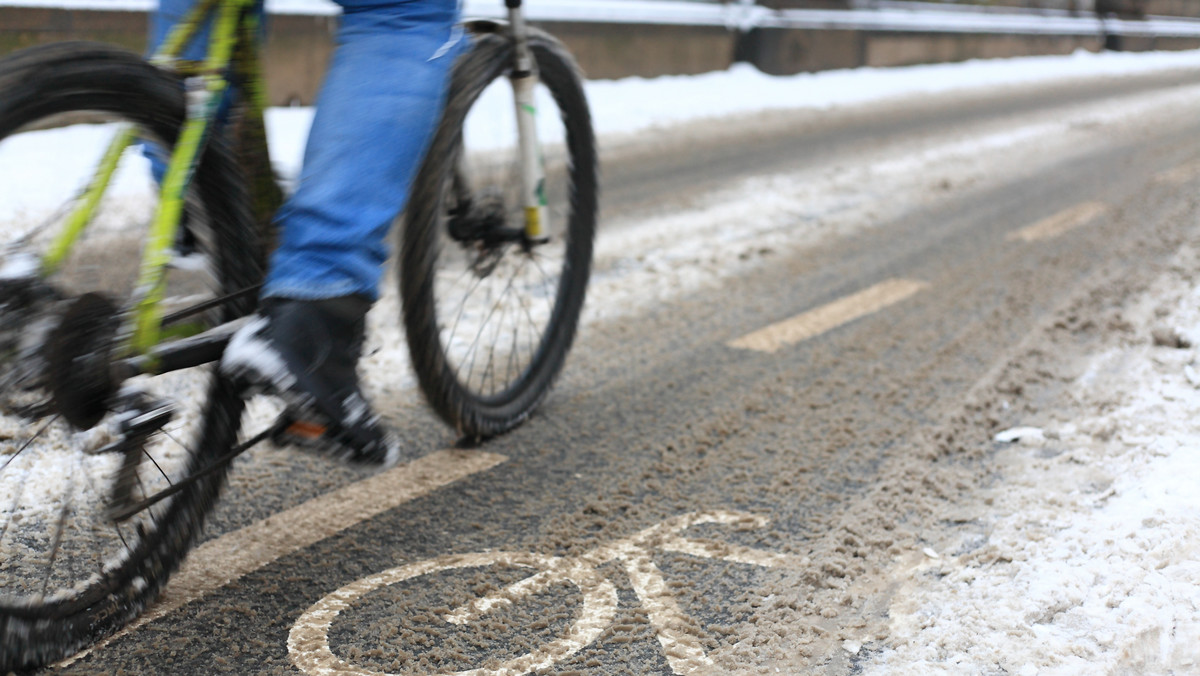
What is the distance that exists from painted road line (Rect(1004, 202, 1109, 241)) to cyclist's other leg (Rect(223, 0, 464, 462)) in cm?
410

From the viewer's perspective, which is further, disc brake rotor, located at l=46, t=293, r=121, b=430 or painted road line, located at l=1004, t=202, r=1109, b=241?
painted road line, located at l=1004, t=202, r=1109, b=241

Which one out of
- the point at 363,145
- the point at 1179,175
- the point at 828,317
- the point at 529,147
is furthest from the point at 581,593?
the point at 1179,175

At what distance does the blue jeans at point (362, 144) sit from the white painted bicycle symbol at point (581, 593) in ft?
1.95

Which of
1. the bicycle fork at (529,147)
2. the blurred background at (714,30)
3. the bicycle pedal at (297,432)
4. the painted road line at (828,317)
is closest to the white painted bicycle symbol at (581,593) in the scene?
the bicycle pedal at (297,432)

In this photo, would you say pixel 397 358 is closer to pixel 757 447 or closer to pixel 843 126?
pixel 757 447

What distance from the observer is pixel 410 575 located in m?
2.18

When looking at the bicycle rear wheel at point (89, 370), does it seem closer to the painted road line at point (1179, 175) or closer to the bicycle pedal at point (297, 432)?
the bicycle pedal at point (297, 432)

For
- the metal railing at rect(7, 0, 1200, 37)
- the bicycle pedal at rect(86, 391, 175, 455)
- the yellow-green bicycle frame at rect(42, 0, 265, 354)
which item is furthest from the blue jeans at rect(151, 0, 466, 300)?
the metal railing at rect(7, 0, 1200, 37)

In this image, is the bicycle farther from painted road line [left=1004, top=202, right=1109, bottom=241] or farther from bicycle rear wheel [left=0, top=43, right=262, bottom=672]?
painted road line [left=1004, top=202, right=1109, bottom=241]

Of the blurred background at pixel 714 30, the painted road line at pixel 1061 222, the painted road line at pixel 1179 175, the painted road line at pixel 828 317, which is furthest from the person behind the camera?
the blurred background at pixel 714 30

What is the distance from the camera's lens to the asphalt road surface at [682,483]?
1.96 m

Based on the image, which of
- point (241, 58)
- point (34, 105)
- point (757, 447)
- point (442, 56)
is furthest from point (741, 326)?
point (34, 105)

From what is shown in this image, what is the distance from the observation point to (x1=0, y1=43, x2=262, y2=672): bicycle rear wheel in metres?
1.60

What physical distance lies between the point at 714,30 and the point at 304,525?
1231 cm
